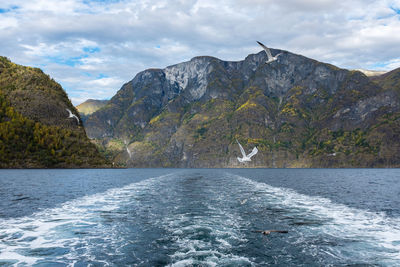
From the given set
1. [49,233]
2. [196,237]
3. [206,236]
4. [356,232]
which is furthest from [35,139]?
[356,232]

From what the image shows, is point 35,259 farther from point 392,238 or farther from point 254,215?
point 392,238

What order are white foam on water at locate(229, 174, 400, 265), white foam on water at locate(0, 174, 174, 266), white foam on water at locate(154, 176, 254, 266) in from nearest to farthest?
white foam on water at locate(154, 176, 254, 266)
white foam on water at locate(0, 174, 174, 266)
white foam on water at locate(229, 174, 400, 265)

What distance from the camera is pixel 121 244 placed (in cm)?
2052

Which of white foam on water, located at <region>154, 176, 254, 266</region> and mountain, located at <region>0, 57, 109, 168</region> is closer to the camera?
white foam on water, located at <region>154, 176, 254, 266</region>

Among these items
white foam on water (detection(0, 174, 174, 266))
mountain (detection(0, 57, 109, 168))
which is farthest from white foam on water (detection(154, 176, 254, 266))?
mountain (detection(0, 57, 109, 168))

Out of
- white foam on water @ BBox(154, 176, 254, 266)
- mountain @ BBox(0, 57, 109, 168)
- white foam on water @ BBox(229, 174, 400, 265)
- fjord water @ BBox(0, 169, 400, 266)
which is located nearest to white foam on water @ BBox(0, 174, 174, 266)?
fjord water @ BBox(0, 169, 400, 266)

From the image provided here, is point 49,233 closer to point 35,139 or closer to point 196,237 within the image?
point 196,237

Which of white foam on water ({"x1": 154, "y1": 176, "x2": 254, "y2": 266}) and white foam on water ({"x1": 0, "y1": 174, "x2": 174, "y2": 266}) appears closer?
white foam on water ({"x1": 154, "y1": 176, "x2": 254, "y2": 266})

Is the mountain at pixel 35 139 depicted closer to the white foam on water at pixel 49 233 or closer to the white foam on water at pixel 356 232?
the white foam on water at pixel 49 233

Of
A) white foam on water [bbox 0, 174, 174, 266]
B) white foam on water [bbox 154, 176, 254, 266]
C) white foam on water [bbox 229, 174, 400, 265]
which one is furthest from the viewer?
white foam on water [bbox 229, 174, 400, 265]

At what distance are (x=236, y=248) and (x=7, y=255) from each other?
46.9ft

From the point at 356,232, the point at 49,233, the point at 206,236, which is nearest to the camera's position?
the point at 206,236

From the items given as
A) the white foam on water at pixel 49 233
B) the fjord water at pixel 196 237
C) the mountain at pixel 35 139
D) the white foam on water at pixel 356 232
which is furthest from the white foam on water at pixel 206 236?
the mountain at pixel 35 139

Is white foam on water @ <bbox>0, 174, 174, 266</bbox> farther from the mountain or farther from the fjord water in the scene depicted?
the mountain
